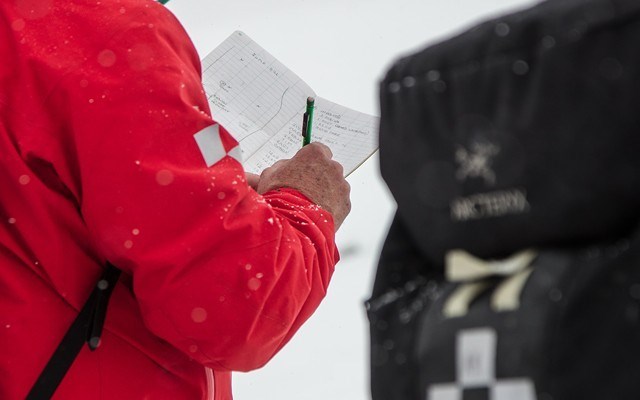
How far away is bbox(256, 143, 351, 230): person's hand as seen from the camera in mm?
1180

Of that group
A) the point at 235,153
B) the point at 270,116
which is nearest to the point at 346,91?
the point at 270,116

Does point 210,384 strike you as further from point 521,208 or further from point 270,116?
point 521,208

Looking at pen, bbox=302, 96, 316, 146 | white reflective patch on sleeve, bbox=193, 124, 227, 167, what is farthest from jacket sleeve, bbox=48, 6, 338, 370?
pen, bbox=302, 96, 316, 146

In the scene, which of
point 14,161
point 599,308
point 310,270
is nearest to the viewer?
point 599,308

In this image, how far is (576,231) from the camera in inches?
15.8

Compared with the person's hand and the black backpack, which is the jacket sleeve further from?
the black backpack

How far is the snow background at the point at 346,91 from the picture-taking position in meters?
1.52

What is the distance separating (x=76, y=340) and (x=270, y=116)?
0.57 meters

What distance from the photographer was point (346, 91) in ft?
5.28

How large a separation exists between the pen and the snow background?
0.22m

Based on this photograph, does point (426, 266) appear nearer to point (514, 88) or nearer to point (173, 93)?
point (514, 88)

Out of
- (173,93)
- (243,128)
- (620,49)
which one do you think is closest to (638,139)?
(620,49)

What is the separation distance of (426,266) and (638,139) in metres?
0.14

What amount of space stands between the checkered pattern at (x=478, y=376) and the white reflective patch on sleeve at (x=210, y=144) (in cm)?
49
